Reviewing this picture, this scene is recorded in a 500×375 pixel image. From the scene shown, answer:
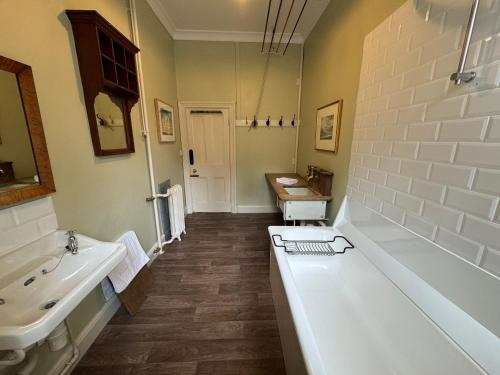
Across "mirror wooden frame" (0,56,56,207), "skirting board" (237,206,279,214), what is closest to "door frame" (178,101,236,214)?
"skirting board" (237,206,279,214)

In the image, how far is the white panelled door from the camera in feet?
11.2

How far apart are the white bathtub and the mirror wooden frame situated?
1.41 meters

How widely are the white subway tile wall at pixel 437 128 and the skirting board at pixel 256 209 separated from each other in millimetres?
2466

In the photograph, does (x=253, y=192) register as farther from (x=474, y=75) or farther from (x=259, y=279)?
(x=474, y=75)

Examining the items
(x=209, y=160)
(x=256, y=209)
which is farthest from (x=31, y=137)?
(x=256, y=209)

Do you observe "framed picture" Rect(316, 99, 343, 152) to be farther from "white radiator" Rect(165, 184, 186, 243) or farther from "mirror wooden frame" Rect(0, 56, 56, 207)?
"mirror wooden frame" Rect(0, 56, 56, 207)

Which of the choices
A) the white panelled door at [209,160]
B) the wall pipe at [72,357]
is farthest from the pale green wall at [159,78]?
the wall pipe at [72,357]

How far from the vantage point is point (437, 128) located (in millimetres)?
927

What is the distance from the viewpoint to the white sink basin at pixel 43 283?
67 centimetres

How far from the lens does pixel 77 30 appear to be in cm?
122

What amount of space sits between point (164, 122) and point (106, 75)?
1222mm

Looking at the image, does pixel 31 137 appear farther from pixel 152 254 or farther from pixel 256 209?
pixel 256 209

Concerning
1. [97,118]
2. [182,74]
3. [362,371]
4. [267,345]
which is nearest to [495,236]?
[362,371]

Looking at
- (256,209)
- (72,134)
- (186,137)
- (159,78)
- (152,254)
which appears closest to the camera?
(72,134)
